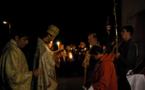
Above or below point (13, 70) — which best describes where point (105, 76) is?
below

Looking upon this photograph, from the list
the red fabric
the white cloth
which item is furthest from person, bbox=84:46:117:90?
the white cloth

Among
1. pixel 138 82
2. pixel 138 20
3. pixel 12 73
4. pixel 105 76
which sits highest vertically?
pixel 138 20

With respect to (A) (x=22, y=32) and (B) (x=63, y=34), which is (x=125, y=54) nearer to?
(A) (x=22, y=32)

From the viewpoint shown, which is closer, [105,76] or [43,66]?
[105,76]

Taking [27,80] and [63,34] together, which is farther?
[63,34]

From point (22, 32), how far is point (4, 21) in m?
7.01

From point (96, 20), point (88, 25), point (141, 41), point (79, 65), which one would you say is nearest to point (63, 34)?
point (88, 25)

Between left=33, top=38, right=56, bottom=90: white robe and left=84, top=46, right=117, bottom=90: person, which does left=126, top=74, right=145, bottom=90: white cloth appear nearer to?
left=84, top=46, right=117, bottom=90: person

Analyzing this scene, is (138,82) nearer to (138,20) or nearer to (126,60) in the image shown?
(126,60)

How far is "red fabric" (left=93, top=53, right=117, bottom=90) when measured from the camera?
185cm

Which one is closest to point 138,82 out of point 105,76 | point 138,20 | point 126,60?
point 105,76

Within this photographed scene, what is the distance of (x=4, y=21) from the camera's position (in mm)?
7520

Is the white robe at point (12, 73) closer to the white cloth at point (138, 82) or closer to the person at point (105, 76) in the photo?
the person at point (105, 76)

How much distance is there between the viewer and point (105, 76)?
1873 millimetres
